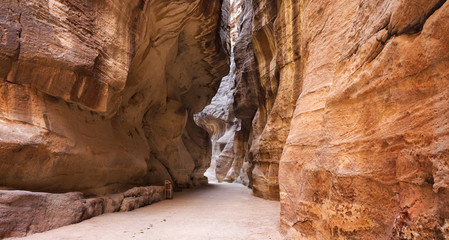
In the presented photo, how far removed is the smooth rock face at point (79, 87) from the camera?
416 cm

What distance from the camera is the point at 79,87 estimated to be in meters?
5.05

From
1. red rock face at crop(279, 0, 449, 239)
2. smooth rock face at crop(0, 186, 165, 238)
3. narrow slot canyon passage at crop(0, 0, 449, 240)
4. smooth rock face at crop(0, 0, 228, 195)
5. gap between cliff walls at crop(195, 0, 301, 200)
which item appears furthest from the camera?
gap between cliff walls at crop(195, 0, 301, 200)

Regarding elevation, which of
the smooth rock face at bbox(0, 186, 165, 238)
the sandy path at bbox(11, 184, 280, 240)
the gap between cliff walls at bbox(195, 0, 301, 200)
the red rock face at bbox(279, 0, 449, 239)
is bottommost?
the sandy path at bbox(11, 184, 280, 240)

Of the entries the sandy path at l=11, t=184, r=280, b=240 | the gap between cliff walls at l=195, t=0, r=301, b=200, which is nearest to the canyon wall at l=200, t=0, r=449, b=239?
the sandy path at l=11, t=184, r=280, b=240

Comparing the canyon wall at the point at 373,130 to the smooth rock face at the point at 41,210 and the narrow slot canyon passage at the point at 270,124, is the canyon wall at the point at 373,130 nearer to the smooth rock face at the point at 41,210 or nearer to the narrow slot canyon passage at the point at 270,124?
the narrow slot canyon passage at the point at 270,124

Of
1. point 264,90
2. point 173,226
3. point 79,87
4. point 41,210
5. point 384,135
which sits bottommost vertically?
point 173,226

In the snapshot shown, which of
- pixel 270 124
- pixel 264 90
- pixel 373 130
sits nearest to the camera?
pixel 373 130

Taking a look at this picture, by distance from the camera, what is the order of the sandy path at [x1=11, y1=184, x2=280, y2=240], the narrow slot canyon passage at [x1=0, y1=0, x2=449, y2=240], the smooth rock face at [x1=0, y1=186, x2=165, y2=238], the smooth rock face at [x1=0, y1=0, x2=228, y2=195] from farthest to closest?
1. the smooth rock face at [x1=0, y1=0, x2=228, y2=195]
2. the sandy path at [x1=11, y1=184, x2=280, y2=240]
3. the smooth rock face at [x1=0, y1=186, x2=165, y2=238]
4. the narrow slot canyon passage at [x1=0, y1=0, x2=449, y2=240]

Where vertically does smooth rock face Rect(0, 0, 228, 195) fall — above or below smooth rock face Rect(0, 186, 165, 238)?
above

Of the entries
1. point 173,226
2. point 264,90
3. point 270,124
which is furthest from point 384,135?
point 264,90

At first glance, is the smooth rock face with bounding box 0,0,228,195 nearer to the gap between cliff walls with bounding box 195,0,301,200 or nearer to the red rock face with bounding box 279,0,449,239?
the gap between cliff walls with bounding box 195,0,301,200

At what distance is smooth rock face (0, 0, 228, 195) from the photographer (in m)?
4.16

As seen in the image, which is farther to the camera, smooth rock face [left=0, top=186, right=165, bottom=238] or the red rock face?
smooth rock face [left=0, top=186, right=165, bottom=238]

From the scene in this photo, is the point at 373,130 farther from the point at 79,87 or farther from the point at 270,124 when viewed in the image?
the point at 270,124
